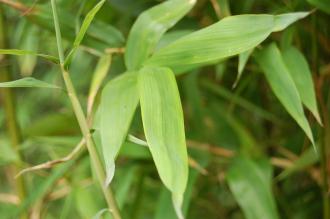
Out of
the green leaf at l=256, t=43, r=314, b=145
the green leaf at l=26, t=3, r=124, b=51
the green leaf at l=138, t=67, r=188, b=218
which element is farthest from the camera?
the green leaf at l=26, t=3, r=124, b=51

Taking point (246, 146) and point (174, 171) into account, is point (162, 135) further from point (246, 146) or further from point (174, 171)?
point (246, 146)

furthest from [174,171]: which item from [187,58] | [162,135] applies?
[187,58]

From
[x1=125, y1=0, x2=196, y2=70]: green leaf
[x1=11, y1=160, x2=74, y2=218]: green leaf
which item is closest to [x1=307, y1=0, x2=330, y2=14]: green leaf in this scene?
[x1=125, y1=0, x2=196, y2=70]: green leaf

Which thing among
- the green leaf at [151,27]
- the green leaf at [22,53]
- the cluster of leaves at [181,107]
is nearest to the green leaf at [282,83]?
the cluster of leaves at [181,107]

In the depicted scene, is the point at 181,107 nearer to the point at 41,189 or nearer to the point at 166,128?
the point at 166,128

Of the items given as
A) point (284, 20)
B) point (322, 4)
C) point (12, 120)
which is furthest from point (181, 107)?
point (12, 120)

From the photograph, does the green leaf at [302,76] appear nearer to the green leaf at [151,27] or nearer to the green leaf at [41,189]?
the green leaf at [151,27]

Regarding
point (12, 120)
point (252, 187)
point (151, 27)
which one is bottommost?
point (252, 187)

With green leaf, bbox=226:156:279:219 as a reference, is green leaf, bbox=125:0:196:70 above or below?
above

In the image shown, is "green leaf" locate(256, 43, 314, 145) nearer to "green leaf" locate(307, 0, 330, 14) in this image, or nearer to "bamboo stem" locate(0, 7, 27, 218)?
"green leaf" locate(307, 0, 330, 14)
